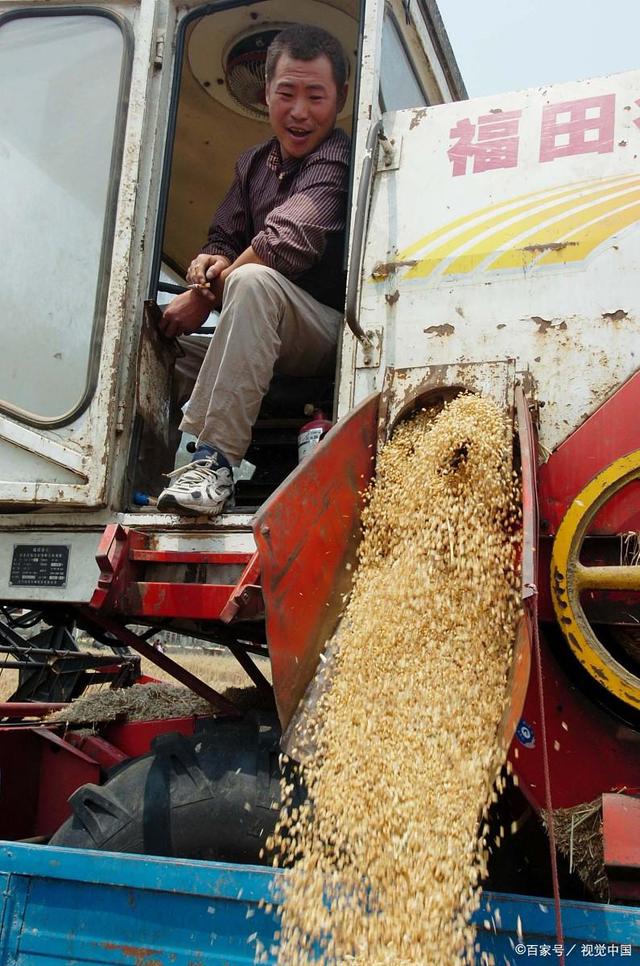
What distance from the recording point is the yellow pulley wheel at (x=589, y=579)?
2025 mm

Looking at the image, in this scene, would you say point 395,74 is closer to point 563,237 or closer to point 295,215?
point 295,215

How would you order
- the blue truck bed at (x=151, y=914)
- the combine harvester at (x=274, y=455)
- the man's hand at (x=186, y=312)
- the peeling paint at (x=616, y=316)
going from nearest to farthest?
the blue truck bed at (x=151, y=914) < the combine harvester at (x=274, y=455) < the peeling paint at (x=616, y=316) < the man's hand at (x=186, y=312)

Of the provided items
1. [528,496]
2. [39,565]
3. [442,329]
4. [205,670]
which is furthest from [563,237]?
[205,670]

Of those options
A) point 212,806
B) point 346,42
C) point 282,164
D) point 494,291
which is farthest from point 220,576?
point 346,42

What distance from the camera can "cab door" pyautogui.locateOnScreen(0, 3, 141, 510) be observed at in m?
2.74

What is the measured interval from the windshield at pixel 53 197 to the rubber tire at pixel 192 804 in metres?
1.20

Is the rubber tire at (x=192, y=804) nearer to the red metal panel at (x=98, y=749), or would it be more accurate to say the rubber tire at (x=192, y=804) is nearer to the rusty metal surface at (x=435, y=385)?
the red metal panel at (x=98, y=749)

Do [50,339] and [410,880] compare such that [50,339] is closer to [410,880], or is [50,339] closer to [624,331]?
[624,331]

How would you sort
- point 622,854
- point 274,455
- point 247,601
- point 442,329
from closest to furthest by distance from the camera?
point 622,854 < point 247,601 < point 442,329 < point 274,455

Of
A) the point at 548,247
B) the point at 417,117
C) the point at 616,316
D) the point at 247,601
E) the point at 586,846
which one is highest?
the point at 417,117

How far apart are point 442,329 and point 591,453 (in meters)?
0.58

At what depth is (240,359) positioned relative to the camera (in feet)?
8.89

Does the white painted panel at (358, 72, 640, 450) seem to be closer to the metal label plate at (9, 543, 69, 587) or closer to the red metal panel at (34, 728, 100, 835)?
the metal label plate at (9, 543, 69, 587)

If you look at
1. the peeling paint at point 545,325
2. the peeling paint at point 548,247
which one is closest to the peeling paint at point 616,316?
the peeling paint at point 545,325
